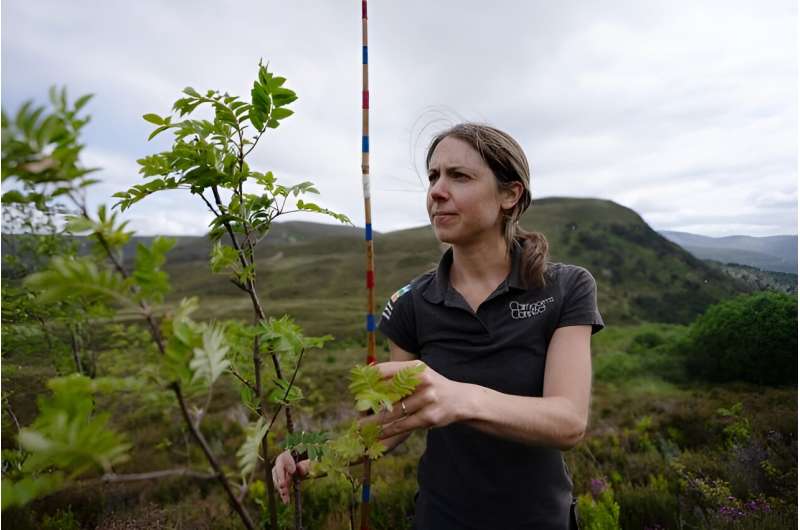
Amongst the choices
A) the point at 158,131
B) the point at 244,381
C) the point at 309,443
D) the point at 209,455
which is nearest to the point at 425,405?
the point at 309,443

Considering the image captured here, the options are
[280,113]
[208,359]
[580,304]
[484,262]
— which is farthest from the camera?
[484,262]

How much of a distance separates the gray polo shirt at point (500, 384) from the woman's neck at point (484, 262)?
10cm

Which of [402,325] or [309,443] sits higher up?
[402,325]

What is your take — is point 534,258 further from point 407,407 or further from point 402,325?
point 407,407

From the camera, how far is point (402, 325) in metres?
2.50

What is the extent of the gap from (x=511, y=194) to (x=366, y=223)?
1153mm

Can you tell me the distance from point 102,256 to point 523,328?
69.6 inches

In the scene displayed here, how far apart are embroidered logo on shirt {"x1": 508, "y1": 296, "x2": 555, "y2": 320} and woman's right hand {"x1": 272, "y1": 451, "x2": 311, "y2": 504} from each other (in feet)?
3.90

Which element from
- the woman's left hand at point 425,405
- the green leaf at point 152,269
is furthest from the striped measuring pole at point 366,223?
the green leaf at point 152,269

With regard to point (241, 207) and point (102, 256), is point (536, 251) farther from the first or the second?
point (102, 256)

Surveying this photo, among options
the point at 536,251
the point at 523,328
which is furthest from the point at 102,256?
the point at 536,251

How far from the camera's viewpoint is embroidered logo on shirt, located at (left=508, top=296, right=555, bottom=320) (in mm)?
2136

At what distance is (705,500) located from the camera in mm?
5023

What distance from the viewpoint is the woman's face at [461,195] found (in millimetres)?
2197
